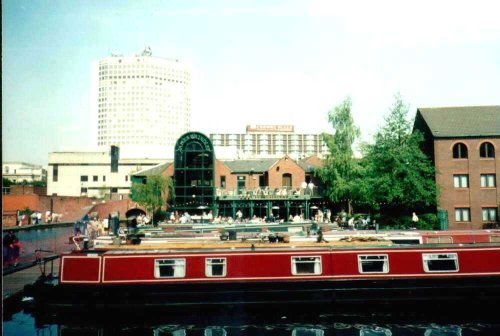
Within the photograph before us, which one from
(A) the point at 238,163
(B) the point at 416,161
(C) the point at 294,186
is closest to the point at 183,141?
(A) the point at 238,163

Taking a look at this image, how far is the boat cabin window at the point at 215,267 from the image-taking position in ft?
47.0

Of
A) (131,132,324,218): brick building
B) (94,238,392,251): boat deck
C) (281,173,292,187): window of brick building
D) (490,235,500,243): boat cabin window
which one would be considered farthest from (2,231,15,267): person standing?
(281,173,292,187): window of brick building

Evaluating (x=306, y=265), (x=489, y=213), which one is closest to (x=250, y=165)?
(x=489, y=213)

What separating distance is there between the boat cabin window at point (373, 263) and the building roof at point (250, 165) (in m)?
28.5

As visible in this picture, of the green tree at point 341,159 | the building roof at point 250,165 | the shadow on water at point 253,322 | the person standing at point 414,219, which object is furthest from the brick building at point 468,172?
the shadow on water at point 253,322

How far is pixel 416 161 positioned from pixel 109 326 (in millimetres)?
24942

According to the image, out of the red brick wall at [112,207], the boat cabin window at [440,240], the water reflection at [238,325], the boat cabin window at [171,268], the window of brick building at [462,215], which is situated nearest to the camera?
the water reflection at [238,325]

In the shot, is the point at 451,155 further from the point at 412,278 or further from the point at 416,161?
the point at 412,278

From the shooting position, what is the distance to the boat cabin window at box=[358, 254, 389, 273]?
1442 cm

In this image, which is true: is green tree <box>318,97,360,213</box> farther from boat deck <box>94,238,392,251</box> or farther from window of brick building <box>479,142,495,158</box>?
boat deck <box>94,238,392,251</box>

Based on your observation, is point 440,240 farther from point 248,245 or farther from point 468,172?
point 468,172

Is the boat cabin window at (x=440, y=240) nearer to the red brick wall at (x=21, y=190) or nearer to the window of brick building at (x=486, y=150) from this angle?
the window of brick building at (x=486, y=150)

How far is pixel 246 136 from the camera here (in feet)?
453

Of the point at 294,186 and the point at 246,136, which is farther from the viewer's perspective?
the point at 246,136
